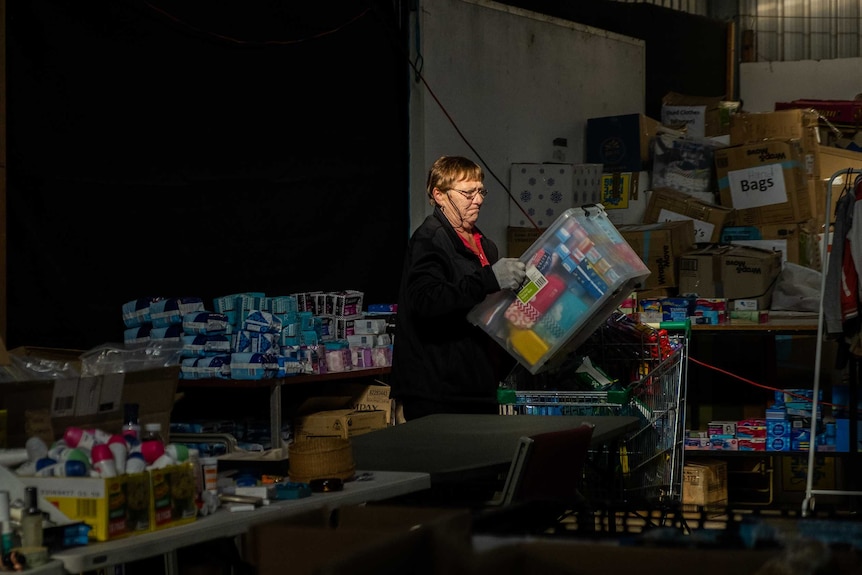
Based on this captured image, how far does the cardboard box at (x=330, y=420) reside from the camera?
243 inches

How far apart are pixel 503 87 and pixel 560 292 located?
5240 millimetres

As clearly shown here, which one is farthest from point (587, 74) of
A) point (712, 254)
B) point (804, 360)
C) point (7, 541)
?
point (7, 541)

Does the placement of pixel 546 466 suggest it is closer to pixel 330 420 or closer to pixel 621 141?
pixel 330 420

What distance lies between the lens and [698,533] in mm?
1442

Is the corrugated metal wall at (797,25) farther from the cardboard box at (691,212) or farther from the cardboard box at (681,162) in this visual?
the cardboard box at (691,212)

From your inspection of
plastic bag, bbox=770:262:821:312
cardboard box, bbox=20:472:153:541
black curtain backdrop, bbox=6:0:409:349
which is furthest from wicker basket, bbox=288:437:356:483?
plastic bag, bbox=770:262:821:312

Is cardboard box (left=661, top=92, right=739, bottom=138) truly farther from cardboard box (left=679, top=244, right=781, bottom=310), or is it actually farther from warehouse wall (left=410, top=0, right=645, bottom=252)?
cardboard box (left=679, top=244, right=781, bottom=310)

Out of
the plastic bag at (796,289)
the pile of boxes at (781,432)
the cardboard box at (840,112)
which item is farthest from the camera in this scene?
the cardboard box at (840,112)

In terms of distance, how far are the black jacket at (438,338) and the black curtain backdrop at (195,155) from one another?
2067mm

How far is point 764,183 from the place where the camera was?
30.2ft

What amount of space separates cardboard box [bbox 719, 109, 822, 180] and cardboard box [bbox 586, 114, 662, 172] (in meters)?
0.78

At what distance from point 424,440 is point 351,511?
1969mm

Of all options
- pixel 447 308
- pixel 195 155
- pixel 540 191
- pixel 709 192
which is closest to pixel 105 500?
pixel 447 308

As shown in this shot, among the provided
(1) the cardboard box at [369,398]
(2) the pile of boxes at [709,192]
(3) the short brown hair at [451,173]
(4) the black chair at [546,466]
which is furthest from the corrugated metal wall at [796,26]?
(4) the black chair at [546,466]
